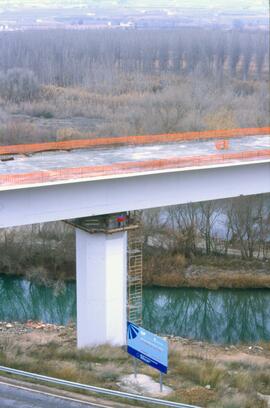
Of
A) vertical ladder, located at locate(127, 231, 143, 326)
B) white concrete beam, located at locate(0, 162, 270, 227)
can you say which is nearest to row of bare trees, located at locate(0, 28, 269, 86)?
vertical ladder, located at locate(127, 231, 143, 326)

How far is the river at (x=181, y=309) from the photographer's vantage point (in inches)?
898

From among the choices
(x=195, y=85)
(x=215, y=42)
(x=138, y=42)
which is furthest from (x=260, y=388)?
(x=215, y=42)

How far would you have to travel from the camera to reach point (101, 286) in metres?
17.1

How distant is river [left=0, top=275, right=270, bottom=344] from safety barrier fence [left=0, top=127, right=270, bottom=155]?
5.87 meters

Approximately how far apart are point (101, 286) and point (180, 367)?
9.32ft

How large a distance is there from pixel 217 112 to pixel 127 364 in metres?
30.5

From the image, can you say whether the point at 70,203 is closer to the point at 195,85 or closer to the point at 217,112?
the point at 217,112

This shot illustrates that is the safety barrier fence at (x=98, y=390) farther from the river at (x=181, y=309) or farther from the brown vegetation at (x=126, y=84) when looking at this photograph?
the brown vegetation at (x=126, y=84)

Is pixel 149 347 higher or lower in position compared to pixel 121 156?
lower

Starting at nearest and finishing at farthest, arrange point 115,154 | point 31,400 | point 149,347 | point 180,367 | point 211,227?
1. point 31,400
2. point 149,347
3. point 180,367
4. point 115,154
5. point 211,227

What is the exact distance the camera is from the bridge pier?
55.5ft

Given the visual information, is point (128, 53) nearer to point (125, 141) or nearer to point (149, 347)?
point (125, 141)

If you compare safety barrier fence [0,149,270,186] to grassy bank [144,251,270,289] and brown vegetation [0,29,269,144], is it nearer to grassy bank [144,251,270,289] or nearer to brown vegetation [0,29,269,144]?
grassy bank [144,251,270,289]

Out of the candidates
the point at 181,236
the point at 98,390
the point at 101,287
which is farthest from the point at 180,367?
the point at 181,236
